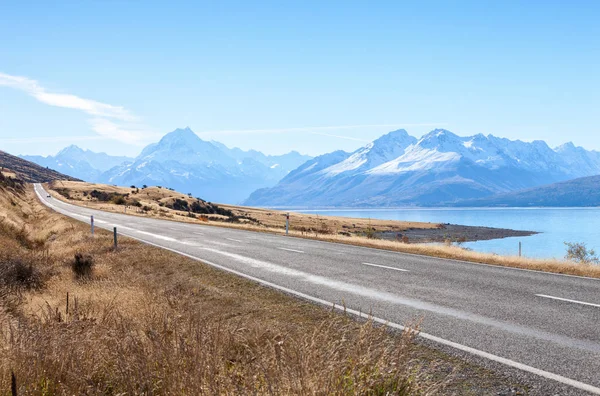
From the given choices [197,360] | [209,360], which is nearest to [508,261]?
[209,360]

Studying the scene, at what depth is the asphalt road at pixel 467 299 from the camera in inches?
244

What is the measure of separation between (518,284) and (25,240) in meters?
23.4

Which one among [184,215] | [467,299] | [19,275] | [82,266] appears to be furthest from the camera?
[184,215]

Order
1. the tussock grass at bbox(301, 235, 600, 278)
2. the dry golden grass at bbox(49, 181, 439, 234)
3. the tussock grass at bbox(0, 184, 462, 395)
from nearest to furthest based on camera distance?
the tussock grass at bbox(0, 184, 462, 395)
the tussock grass at bbox(301, 235, 600, 278)
the dry golden grass at bbox(49, 181, 439, 234)

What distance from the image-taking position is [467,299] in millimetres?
9680

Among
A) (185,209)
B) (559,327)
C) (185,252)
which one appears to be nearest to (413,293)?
(559,327)

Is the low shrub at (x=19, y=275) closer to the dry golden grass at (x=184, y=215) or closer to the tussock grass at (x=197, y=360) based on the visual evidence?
the tussock grass at (x=197, y=360)

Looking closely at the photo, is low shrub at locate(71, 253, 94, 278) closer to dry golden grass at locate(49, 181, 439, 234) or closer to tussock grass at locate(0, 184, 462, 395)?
tussock grass at locate(0, 184, 462, 395)

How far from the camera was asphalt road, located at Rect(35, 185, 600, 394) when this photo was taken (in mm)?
6191

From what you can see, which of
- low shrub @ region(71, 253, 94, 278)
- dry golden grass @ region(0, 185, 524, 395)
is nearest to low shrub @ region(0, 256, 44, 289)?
low shrub @ region(71, 253, 94, 278)

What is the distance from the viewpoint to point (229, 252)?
1834cm

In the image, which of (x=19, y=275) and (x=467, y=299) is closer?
(x=467, y=299)

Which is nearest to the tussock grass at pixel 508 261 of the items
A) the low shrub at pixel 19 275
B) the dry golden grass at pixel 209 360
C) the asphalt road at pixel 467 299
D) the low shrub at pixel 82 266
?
the asphalt road at pixel 467 299

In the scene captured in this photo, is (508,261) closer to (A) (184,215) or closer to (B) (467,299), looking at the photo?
(B) (467,299)
